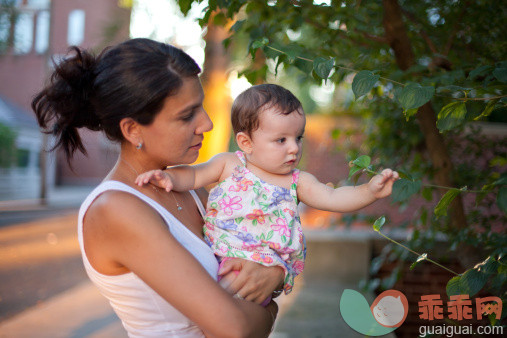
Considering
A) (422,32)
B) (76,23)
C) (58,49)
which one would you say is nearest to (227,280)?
(422,32)

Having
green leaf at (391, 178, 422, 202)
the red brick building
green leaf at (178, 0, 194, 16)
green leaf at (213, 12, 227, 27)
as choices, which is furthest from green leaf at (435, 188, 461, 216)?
the red brick building

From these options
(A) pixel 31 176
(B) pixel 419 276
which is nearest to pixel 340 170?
(B) pixel 419 276

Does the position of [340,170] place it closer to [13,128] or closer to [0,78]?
[13,128]

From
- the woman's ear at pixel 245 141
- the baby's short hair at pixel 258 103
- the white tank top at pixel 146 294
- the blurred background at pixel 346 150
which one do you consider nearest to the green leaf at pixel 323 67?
the blurred background at pixel 346 150

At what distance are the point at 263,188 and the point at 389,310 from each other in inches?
24.2

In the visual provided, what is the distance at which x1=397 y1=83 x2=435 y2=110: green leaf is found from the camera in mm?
1312

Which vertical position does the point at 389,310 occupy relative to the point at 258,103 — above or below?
below

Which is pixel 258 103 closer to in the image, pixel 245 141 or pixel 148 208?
pixel 245 141

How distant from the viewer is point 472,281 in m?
1.41

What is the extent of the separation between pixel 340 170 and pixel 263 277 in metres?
9.57

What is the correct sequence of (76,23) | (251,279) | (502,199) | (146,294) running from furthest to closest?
(76,23) < (251,279) < (146,294) < (502,199)

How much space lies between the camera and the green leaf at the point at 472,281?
1386 millimetres

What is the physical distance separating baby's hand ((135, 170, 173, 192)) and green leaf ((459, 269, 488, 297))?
0.97 m

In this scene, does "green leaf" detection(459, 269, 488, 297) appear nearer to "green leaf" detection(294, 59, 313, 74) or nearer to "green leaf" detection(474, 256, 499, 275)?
"green leaf" detection(474, 256, 499, 275)
